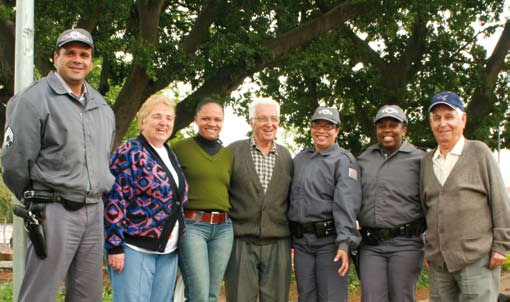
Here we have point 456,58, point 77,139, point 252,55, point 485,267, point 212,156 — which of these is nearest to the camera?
point 77,139

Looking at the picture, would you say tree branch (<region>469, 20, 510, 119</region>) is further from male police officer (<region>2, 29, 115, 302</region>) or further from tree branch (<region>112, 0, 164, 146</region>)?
male police officer (<region>2, 29, 115, 302</region>)

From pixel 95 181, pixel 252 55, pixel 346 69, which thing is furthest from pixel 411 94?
pixel 95 181

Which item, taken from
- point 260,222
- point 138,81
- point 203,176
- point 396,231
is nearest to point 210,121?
point 203,176

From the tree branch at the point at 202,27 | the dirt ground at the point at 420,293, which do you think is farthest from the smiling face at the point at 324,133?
the tree branch at the point at 202,27

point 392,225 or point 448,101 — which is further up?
point 448,101

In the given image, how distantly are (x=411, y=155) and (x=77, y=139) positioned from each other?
2.83m

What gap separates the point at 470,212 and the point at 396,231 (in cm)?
63

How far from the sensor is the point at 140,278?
A: 4570 millimetres

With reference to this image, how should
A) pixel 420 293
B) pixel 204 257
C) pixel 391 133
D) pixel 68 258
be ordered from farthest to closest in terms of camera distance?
1. pixel 420 293
2. pixel 391 133
3. pixel 204 257
4. pixel 68 258

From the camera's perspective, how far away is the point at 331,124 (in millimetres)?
5527

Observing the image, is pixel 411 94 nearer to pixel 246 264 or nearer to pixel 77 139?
pixel 246 264

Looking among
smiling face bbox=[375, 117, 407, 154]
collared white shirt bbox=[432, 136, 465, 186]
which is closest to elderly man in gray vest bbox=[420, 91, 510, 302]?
collared white shirt bbox=[432, 136, 465, 186]

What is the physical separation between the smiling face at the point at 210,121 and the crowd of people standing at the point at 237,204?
1cm

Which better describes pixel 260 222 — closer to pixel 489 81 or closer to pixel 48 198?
pixel 48 198
